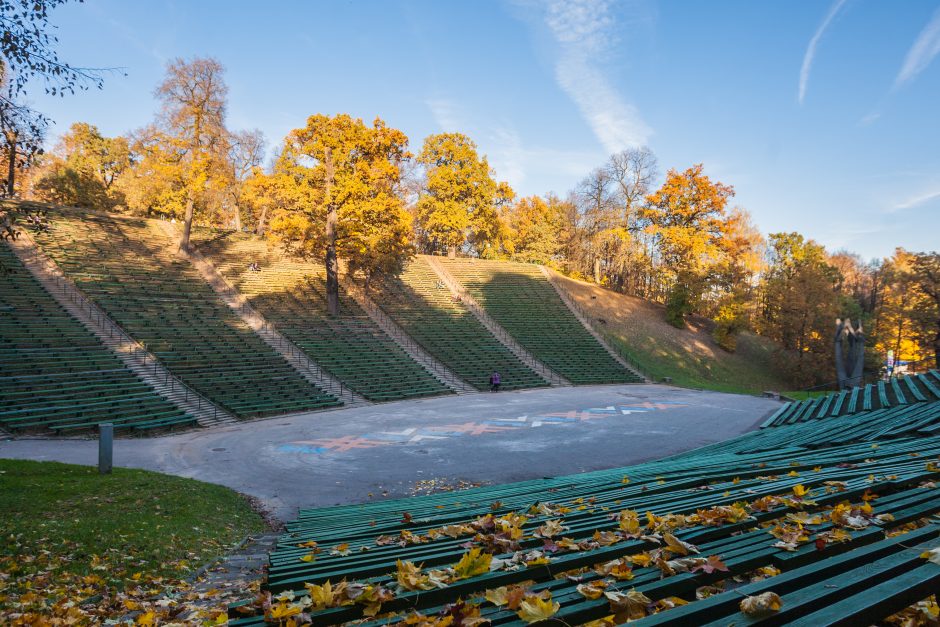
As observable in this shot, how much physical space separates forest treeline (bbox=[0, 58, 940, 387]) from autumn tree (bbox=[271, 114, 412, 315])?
91 mm

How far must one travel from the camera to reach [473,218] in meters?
50.6

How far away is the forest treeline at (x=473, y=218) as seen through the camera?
103ft

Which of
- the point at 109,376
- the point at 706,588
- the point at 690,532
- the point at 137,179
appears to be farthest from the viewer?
the point at 137,179

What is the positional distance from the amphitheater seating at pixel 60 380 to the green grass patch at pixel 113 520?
6.31 m

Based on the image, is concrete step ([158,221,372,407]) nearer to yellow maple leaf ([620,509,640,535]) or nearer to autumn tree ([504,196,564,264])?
yellow maple leaf ([620,509,640,535])

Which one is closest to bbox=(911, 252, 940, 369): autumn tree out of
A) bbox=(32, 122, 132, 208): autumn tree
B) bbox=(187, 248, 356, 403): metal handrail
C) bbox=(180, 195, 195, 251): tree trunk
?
bbox=(187, 248, 356, 403): metal handrail

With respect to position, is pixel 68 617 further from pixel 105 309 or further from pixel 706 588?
pixel 105 309

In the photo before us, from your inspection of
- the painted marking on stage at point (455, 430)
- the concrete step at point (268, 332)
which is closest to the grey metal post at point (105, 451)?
the painted marking on stage at point (455, 430)

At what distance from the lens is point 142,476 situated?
36.3 feet

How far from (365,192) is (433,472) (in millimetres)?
22793

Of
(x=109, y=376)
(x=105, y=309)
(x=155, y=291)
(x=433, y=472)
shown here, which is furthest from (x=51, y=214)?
(x=433, y=472)

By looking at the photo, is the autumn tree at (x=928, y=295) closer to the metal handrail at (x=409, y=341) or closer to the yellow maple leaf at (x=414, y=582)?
the metal handrail at (x=409, y=341)

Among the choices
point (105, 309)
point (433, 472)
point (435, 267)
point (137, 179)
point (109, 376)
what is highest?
point (137, 179)

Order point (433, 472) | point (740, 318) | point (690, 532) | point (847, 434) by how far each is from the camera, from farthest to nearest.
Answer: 1. point (740, 318)
2. point (433, 472)
3. point (847, 434)
4. point (690, 532)
